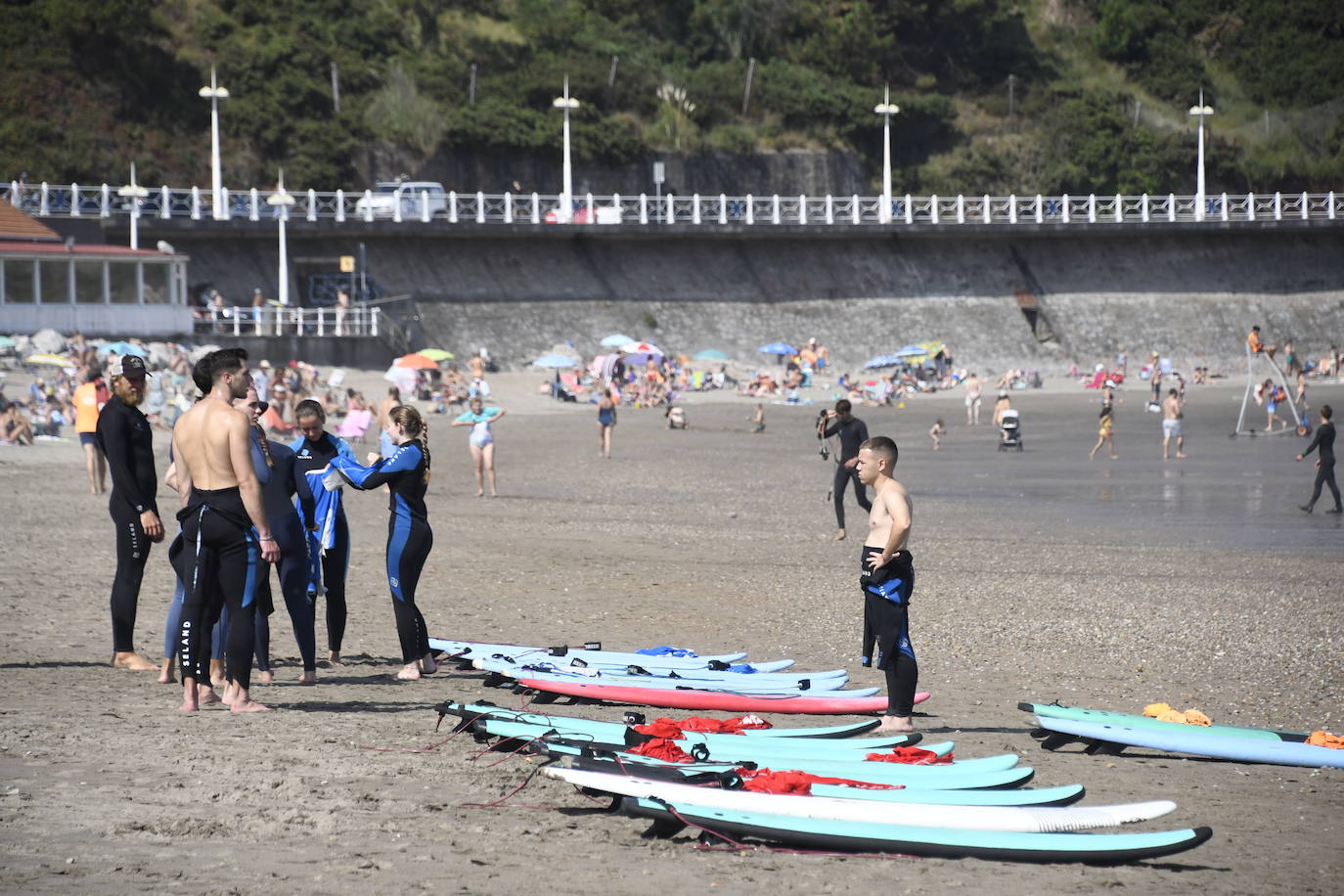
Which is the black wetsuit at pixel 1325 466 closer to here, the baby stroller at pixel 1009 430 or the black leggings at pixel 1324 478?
the black leggings at pixel 1324 478

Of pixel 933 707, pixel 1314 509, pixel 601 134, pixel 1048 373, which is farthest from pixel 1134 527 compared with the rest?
pixel 601 134

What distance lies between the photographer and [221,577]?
7.10 meters

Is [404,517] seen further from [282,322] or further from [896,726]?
[282,322]

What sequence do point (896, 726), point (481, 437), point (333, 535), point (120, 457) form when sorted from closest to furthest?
point (896, 726) < point (120, 457) < point (333, 535) < point (481, 437)

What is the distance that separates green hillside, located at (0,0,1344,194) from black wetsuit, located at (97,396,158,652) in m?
40.5

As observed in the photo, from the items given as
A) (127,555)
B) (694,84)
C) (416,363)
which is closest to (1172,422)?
(416,363)

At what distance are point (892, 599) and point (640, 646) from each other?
9.33 ft

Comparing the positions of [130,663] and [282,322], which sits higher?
[282,322]

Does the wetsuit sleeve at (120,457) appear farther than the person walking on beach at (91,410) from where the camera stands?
No

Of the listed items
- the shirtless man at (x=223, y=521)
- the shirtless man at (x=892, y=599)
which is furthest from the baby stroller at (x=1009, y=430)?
the shirtless man at (x=223, y=521)

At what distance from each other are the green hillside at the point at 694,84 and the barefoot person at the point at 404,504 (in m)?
40.8

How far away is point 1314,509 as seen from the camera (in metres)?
18.5

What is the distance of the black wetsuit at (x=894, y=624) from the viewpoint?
7.30m

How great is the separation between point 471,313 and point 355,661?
36.2m
